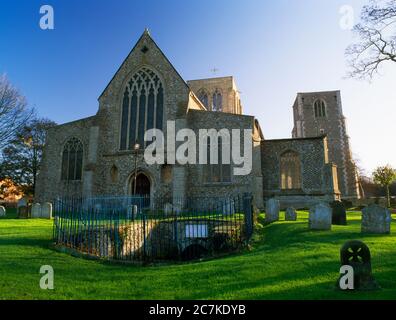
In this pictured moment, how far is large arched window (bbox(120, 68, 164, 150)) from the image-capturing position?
22188 mm

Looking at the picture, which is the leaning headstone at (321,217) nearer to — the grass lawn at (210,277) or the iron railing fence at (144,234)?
the grass lawn at (210,277)

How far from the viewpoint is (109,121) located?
23.1m

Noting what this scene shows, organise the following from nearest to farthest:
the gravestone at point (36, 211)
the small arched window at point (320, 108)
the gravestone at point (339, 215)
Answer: the gravestone at point (339, 215), the gravestone at point (36, 211), the small arched window at point (320, 108)

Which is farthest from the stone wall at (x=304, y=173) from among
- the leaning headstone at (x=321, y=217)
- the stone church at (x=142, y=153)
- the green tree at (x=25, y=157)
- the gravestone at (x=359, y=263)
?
Answer: the green tree at (x=25, y=157)

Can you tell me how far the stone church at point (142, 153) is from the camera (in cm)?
2034

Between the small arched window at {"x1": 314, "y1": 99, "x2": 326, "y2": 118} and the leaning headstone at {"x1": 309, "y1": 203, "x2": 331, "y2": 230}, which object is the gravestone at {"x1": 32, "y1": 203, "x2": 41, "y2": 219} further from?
the small arched window at {"x1": 314, "y1": 99, "x2": 326, "y2": 118}

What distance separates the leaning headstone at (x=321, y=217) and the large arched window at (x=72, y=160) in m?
18.5

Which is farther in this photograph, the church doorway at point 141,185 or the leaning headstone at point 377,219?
the church doorway at point 141,185

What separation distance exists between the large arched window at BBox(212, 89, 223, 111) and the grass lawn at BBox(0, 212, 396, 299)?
35.8 metres

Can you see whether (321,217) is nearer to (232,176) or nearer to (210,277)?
(210,277)

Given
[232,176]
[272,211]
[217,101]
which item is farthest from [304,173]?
[217,101]

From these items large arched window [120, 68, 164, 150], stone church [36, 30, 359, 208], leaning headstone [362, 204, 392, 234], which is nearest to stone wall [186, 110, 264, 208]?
stone church [36, 30, 359, 208]

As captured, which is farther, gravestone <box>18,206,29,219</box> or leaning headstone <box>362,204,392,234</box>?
gravestone <box>18,206,29,219</box>
